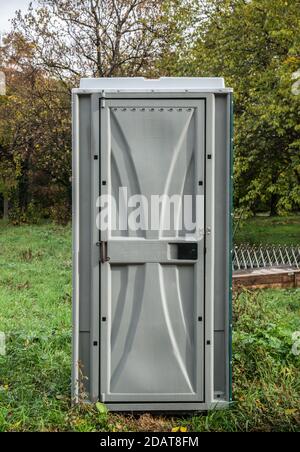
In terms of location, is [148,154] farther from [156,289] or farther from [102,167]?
[156,289]

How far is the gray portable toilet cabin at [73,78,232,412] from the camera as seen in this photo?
417cm

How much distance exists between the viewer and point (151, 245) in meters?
4.20

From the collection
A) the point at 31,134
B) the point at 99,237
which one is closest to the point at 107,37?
the point at 31,134

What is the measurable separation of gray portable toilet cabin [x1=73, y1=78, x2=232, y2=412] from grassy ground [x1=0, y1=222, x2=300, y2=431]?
0.51 feet

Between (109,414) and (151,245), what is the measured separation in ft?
4.28

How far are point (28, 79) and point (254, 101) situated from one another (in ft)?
41.7

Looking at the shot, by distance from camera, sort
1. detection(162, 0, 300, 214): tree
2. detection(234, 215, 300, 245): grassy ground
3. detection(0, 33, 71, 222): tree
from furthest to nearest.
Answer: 1. detection(0, 33, 71, 222): tree
2. detection(234, 215, 300, 245): grassy ground
3. detection(162, 0, 300, 214): tree

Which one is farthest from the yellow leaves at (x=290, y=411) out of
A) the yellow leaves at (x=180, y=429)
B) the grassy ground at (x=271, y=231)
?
the grassy ground at (x=271, y=231)

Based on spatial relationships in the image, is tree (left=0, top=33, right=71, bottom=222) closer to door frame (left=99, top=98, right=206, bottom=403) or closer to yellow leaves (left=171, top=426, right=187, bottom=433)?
door frame (left=99, top=98, right=206, bottom=403)

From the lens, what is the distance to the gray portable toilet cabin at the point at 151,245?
417cm

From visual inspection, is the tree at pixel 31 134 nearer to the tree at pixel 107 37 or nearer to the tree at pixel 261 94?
the tree at pixel 107 37

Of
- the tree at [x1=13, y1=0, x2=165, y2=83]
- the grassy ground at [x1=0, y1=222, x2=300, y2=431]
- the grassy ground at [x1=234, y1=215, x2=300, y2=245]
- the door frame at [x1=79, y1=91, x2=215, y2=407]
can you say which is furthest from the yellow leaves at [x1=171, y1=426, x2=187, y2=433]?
the tree at [x1=13, y1=0, x2=165, y2=83]

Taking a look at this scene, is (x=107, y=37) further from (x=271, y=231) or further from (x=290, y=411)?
(x=290, y=411)

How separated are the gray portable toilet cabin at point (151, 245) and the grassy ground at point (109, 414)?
154mm
